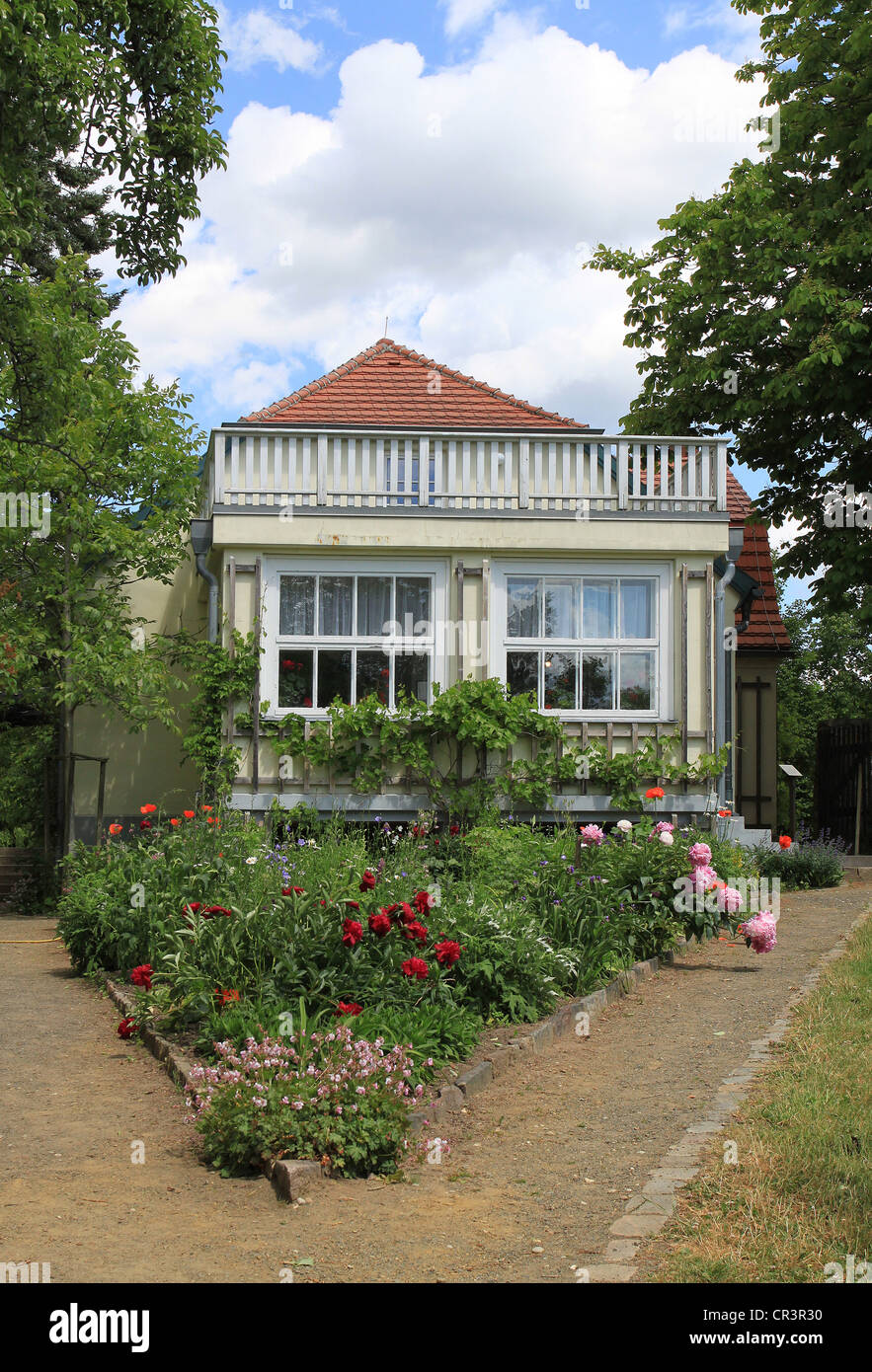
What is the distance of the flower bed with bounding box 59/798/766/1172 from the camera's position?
4922mm

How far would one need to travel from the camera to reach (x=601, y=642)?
13.6 meters

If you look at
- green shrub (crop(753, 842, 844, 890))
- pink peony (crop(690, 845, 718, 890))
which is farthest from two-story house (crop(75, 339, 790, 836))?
pink peony (crop(690, 845, 718, 890))

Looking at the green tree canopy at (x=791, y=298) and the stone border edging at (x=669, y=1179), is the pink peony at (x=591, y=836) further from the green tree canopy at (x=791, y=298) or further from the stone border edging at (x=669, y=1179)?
the green tree canopy at (x=791, y=298)

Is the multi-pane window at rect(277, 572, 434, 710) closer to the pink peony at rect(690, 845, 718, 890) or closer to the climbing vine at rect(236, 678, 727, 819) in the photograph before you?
the climbing vine at rect(236, 678, 727, 819)

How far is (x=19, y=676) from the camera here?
48.1 ft

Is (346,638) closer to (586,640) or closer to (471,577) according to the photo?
(471,577)

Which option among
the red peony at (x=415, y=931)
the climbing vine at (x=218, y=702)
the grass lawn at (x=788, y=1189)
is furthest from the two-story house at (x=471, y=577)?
the grass lawn at (x=788, y=1189)

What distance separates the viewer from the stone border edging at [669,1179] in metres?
3.83

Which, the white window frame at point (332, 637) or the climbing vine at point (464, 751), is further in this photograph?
the white window frame at point (332, 637)

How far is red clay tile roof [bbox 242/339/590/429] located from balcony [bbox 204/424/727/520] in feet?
8.79

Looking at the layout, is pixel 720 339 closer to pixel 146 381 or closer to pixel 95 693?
pixel 146 381

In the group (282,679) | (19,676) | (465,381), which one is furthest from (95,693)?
(465,381)

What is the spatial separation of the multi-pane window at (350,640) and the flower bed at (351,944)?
2197 millimetres

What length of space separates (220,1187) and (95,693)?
10.1 meters
